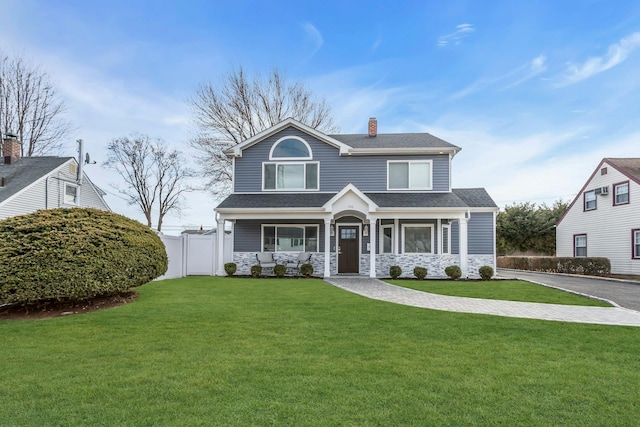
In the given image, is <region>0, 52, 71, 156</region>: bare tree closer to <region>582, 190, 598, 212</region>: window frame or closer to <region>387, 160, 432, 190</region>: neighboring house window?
<region>387, 160, 432, 190</region>: neighboring house window

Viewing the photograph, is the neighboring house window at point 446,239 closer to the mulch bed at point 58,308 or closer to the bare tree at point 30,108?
the mulch bed at point 58,308

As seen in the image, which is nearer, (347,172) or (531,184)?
(347,172)

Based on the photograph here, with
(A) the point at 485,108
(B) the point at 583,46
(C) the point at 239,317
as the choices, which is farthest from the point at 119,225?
(B) the point at 583,46

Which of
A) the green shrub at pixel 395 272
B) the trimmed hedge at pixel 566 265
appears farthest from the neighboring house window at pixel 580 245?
the green shrub at pixel 395 272

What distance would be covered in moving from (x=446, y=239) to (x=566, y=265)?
31.0 feet

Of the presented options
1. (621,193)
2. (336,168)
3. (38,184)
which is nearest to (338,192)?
(336,168)

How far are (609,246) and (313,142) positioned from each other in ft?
55.6

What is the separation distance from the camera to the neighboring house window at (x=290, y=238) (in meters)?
17.4

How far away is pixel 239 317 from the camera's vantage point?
24.1 ft

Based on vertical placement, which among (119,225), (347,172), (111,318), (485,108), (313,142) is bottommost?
(111,318)

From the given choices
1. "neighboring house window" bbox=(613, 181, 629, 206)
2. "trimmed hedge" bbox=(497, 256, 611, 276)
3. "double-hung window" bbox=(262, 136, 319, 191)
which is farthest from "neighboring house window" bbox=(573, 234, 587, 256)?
"double-hung window" bbox=(262, 136, 319, 191)

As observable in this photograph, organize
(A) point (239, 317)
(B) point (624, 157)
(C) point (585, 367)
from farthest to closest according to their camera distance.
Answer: (B) point (624, 157)
(A) point (239, 317)
(C) point (585, 367)

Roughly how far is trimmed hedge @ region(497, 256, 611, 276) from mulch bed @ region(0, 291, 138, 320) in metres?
21.6

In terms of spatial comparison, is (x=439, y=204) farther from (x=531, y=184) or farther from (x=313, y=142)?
(x=531, y=184)
